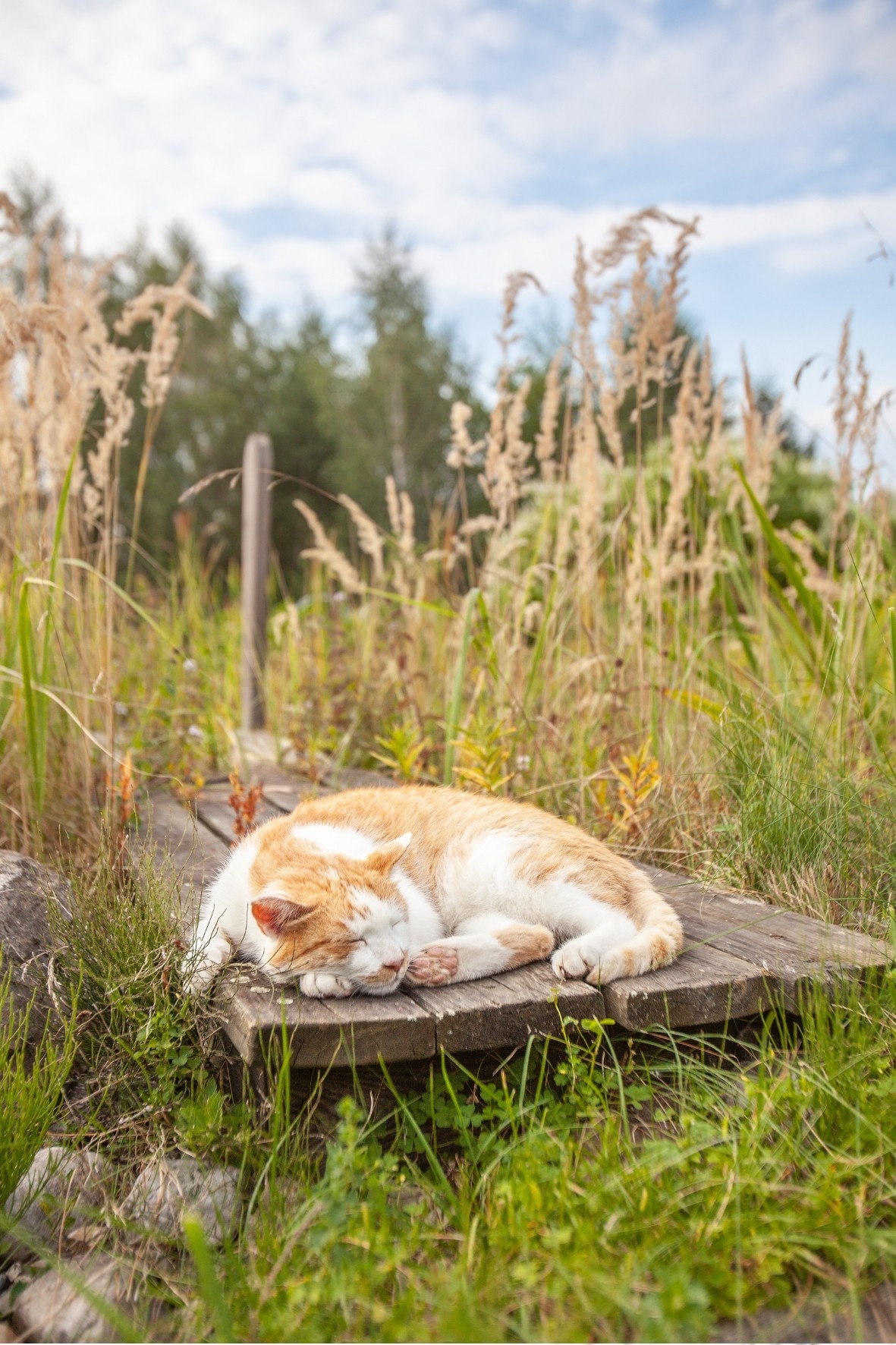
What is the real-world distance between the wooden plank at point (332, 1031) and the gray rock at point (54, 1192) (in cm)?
39

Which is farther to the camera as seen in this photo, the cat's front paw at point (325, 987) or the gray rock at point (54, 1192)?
the cat's front paw at point (325, 987)

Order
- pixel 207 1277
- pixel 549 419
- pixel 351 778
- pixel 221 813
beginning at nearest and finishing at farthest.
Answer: pixel 207 1277 → pixel 549 419 → pixel 221 813 → pixel 351 778

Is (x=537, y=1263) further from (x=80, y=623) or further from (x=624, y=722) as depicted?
(x=80, y=623)

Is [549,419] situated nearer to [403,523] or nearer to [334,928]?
[403,523]

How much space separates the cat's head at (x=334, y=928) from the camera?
215 centimetres

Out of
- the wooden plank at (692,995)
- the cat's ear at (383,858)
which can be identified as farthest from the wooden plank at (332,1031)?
the wooden plank at (692,995)

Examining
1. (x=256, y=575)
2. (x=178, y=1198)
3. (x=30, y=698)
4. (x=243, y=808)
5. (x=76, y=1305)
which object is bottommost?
(x=76, y=1305)

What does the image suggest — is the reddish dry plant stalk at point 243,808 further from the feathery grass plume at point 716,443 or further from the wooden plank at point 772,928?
the feathery grass plume at point 716,443

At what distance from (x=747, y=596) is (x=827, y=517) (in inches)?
178

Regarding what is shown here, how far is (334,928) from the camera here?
216 cm

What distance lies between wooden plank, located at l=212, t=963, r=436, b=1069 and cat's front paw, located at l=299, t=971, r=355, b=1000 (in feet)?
0.09

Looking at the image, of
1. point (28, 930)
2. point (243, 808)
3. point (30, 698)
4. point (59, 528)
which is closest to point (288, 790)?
point (243, 808)

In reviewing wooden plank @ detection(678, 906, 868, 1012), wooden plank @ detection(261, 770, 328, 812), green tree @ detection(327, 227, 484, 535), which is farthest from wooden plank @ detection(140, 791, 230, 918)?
green tree @ detection(327, 227, 484, 535)

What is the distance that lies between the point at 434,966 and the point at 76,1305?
94cm
